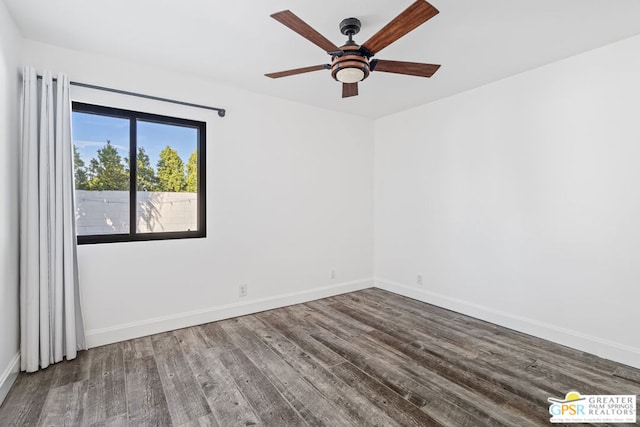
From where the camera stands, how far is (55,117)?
2.40m

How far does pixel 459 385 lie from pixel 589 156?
88.2 inches

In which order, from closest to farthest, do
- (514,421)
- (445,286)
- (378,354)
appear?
(514,421) → (378,354) → (445,286)

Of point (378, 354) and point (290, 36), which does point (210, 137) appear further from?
point (378, 354)

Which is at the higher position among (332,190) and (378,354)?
(332,190)

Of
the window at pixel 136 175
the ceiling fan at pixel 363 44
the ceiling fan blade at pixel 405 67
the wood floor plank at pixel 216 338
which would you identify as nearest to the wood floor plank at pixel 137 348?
the wood floor plank at pixel 216 338

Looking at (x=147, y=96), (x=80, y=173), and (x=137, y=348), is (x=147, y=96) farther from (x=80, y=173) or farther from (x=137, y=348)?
(x=137, y=348)

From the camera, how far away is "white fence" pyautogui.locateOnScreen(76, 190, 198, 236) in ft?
9.05

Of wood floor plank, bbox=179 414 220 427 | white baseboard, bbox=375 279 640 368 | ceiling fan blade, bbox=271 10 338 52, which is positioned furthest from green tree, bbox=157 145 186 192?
white baseboard, bbox=375 279 640 368

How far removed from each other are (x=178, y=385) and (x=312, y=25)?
108 inches

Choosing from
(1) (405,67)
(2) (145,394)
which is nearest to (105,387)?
(2) (145,394)

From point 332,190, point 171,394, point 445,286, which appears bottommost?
point 171,394

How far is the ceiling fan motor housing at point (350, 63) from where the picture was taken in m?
1.99

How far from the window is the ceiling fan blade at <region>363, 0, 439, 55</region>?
6.88ft

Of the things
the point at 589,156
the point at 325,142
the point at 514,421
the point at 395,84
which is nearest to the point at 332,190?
the point at 325,142
